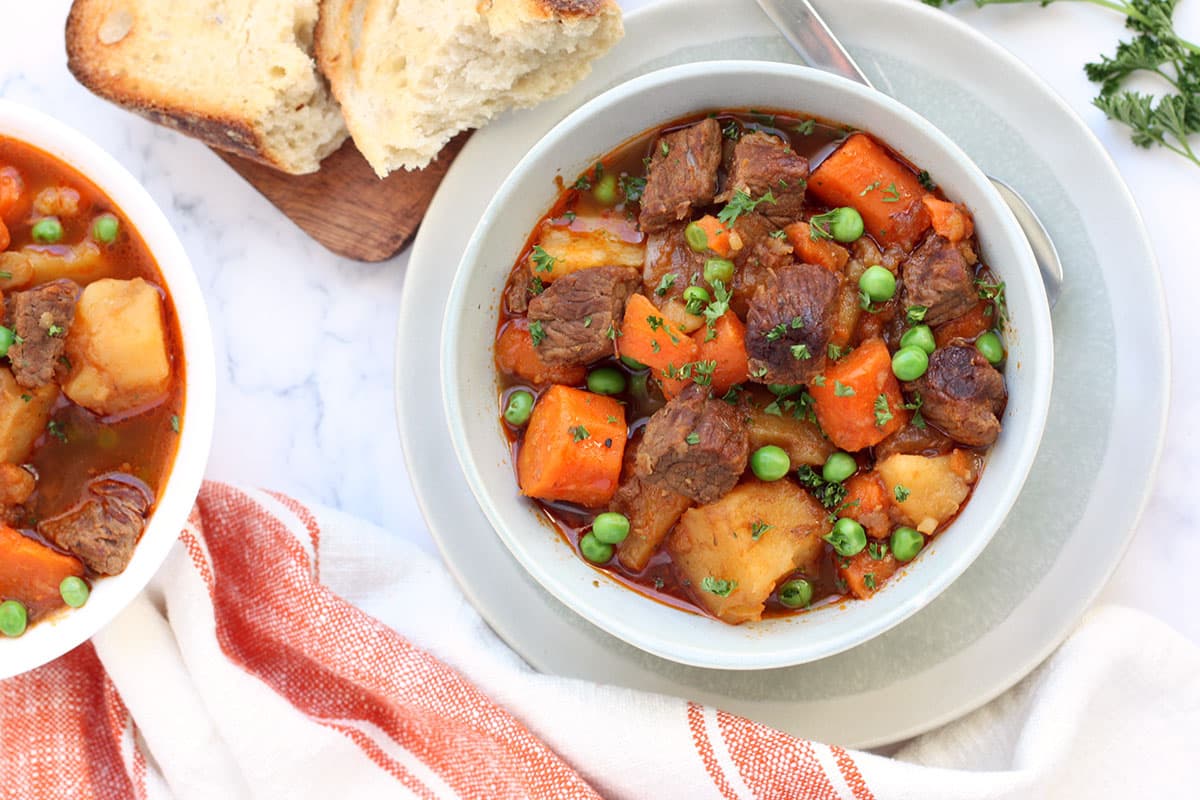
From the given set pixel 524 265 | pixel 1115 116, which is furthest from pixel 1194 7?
pixel 524 265

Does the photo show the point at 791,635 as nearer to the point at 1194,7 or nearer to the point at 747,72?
the point at 747,72

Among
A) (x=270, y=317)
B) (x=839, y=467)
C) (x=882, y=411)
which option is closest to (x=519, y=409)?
(x=839, y=467)

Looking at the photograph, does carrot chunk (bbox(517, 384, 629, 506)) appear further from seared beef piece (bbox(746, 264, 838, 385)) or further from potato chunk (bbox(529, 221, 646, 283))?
seared beef piece (bbox(746, 264, 838, 385))

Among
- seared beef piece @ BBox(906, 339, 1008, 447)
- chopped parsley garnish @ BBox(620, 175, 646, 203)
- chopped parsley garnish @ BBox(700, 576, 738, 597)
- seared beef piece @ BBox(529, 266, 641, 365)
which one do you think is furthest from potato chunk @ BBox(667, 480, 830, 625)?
chopped parsley garnish @ BBox(620, 175, 646, 203)

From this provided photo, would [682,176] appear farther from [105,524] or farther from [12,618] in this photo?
[12,618]

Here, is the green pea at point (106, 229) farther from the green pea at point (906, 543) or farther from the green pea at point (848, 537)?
the green pea at point (906, 543)
